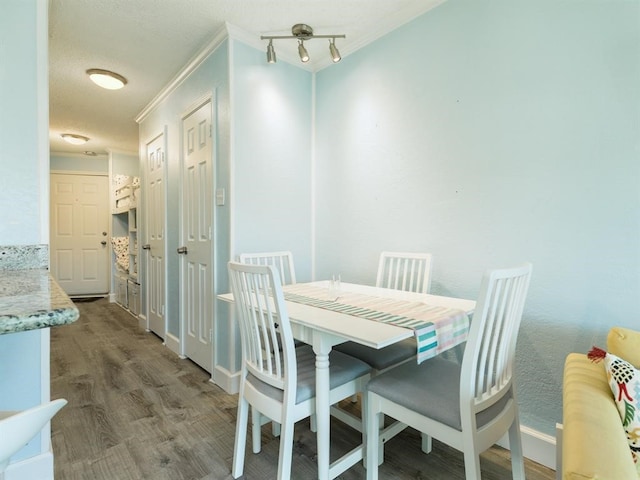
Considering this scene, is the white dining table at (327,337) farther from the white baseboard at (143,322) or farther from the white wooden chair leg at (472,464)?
the white baseboard at (143,322)

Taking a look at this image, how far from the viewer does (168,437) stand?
1.79m

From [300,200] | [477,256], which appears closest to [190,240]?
[300,200]

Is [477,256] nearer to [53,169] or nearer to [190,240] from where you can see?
[190,240]

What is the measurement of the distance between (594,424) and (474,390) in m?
0.39

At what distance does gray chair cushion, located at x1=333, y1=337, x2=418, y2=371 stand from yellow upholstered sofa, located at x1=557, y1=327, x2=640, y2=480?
0.70 metres

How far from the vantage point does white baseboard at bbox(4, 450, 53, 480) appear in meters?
1.39

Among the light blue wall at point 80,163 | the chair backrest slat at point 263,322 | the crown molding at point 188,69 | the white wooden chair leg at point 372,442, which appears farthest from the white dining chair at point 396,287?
the light blue wall at point 80,163

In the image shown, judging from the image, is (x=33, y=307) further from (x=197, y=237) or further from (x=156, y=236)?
(x=156, y=236)

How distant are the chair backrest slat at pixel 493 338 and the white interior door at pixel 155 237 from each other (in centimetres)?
300

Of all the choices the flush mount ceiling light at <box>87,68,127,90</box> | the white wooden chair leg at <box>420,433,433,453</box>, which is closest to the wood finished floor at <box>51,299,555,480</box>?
the white wooden chair leg at <box>420,433,433,453</box>

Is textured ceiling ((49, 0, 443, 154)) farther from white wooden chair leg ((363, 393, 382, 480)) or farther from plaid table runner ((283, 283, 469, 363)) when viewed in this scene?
white wooden chair leg ((363, 393, 382, 480))

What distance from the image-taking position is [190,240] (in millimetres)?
2832

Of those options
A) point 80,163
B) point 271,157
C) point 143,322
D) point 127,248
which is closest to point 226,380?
point 271,157

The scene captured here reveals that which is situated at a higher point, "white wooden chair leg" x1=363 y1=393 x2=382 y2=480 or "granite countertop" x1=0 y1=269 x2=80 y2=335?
"granite countertop" x1=0 y1=269 x2=80 y2=335
